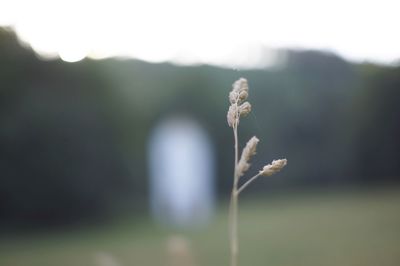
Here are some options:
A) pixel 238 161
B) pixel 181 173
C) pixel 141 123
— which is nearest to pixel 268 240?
pixel 141 123

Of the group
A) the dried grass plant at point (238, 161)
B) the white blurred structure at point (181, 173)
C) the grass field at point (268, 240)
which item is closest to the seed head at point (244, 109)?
the dried grass plant at point (238, 161)

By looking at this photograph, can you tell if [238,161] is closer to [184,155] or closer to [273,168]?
[273,168]

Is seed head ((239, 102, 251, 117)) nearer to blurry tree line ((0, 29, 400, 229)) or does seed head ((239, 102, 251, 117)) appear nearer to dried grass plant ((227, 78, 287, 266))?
dried grass plant ((227, 78, 287, 266))

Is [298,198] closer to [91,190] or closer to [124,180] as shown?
[124,180]

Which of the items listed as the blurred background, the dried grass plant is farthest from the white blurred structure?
the dried grass plant

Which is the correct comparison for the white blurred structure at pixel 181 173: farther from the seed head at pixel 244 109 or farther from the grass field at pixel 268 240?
the seed head at pixel 244 109

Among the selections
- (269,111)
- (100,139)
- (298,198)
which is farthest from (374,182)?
(100,139)
